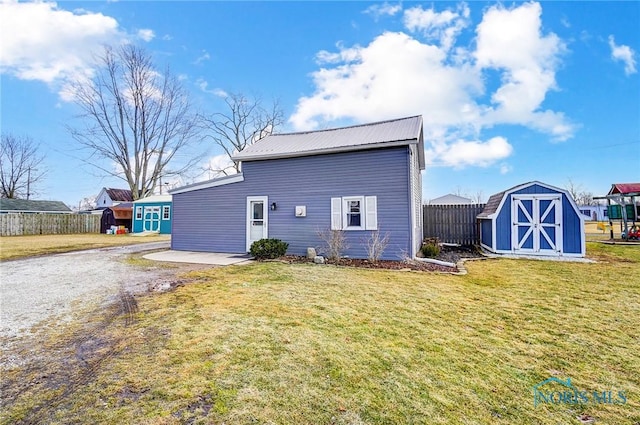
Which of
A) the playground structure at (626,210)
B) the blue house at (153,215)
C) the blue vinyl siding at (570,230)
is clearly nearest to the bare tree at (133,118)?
the blue house at (153,215)

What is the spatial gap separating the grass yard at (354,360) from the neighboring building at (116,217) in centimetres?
2481

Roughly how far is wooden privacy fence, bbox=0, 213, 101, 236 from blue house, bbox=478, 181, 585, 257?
31015 millimetres

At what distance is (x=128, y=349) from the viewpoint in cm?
317

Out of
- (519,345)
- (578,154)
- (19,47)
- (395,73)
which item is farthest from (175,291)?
(578,154)

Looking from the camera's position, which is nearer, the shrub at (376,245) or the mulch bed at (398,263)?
the mulch bed at (398,263)

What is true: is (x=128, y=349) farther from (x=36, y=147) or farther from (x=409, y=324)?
(x=36, y=147)

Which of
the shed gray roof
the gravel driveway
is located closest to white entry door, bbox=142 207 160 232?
the gravel driveway

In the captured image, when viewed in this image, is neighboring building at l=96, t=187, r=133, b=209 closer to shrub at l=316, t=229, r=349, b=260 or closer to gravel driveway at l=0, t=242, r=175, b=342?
gravel driveway at l=0, t=242, r=175, b=342

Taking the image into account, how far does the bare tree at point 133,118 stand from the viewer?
86.4 ft

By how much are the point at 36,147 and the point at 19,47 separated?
1164 inches

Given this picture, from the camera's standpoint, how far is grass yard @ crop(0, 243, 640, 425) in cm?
218

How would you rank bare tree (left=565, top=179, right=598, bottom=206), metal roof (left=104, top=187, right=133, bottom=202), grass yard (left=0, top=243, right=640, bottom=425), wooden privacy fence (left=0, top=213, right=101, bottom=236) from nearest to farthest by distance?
grass yard (left=0, top=243, right=640, bottom=425) < wooden privacy fence (left=0, top=213, right=101, bottom=236) < metal roof (left=104, top=187, right=133, bottom=202) < bare tree (left=565, top=179, right=598, bottom=206)

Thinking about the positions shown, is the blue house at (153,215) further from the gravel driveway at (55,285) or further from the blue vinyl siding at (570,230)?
the blue vinyl siding at (570,230)

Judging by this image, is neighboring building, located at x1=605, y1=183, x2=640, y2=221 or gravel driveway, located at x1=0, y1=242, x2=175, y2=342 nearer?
gravel driveway, located at x1=0, y1=242, x2=175, y2=342
